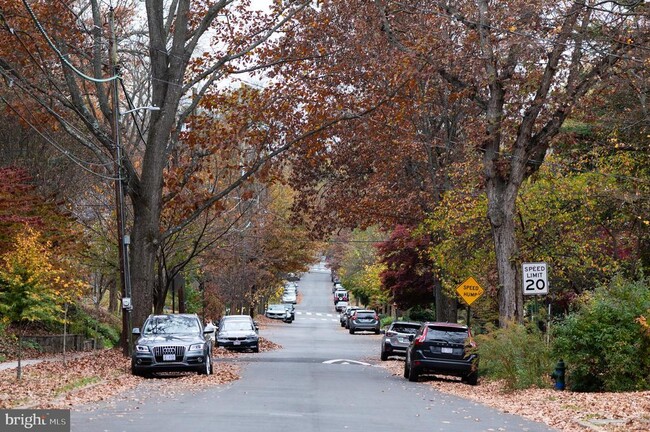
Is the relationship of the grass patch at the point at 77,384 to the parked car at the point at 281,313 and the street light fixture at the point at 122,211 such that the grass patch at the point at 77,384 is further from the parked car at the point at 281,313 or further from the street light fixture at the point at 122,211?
the parked car at the point at 281,313

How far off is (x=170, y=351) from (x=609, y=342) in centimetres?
1054

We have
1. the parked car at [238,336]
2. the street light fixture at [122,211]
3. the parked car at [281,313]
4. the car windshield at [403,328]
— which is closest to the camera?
the street light fixture at [122,211]

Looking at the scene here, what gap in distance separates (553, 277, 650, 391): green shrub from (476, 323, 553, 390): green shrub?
3.65 ft

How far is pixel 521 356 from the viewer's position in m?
23.2

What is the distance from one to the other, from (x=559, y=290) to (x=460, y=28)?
1516 cm

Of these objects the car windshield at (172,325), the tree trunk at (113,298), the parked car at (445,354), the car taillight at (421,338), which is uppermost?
the tree trunk at (113,298)

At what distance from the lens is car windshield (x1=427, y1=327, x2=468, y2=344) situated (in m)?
25.9

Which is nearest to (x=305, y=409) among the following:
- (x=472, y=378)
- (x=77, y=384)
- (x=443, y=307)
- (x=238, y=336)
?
(x=77, y=384)

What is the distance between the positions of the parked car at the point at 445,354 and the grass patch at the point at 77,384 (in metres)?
8.03

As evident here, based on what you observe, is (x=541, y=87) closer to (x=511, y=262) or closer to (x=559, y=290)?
(x=511, y=262)

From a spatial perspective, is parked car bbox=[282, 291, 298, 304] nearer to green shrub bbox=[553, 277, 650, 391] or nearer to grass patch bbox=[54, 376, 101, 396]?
grass patch bbox=[54, 376, 101, 396]

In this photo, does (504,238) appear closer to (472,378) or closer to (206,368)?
(472,378)

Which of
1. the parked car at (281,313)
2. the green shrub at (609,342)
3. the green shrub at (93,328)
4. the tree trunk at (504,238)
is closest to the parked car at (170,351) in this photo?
the tree trunk at (504,238)

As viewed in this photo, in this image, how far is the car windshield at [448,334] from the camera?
85.1ft
